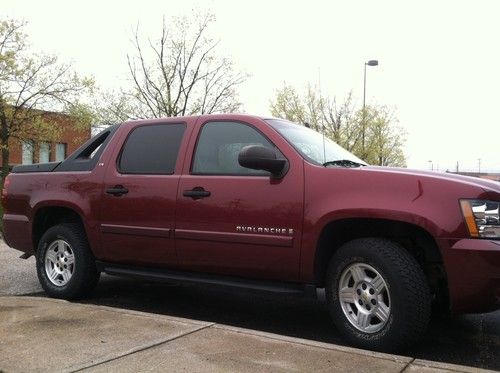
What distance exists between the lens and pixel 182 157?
503 centimetres

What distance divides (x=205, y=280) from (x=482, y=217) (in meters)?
2.29

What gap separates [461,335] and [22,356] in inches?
130

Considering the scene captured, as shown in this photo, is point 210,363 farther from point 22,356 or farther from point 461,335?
point 461,335

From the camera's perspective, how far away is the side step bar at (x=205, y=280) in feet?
14.2

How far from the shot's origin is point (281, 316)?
5172 millimetres

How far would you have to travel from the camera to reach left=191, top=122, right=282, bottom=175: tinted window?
15.6ft

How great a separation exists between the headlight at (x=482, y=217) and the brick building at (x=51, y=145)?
29920mm

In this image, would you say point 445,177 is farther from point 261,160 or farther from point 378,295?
point 261,160

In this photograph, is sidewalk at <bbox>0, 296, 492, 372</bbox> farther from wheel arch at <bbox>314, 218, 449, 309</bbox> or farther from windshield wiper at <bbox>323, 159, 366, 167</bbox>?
windshield wiper at <bbox>323, 159, 366, 167</bbox>

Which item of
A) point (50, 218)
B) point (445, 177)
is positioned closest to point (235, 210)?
point (445, 177)

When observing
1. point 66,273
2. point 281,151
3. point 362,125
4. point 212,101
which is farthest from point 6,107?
point 281,151

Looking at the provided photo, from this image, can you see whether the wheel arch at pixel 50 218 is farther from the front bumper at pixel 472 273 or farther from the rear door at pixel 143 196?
the front bumper at pixel 472 273

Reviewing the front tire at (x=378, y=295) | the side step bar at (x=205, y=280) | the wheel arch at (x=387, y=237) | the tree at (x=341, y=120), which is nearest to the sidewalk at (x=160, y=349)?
the front tire at (x=378, y=295)

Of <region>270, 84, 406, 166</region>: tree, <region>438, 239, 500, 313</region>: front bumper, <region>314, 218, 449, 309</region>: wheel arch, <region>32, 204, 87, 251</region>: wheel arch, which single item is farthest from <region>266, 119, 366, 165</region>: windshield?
<region>270, 84, 406, 166</region>: tree
